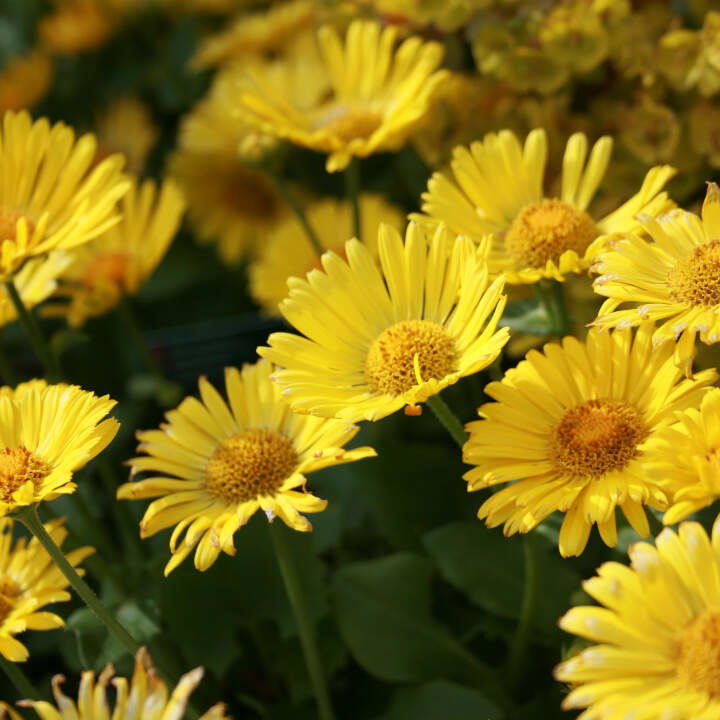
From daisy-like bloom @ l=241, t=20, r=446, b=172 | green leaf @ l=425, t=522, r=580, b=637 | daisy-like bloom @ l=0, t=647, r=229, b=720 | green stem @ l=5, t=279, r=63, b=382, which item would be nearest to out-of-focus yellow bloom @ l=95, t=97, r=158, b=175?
daisy-like bloom @ l=241, t=20, r=446, b=172

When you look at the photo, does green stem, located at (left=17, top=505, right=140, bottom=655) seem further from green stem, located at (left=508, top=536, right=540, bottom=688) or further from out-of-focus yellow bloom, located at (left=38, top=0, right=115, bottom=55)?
out-of-focus yellow bloom, located at (left=38, top=0, right=115, bottom=55)

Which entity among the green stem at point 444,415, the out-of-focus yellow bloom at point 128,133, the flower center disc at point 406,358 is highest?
the out-of-focus yellow bloom at point 128,133

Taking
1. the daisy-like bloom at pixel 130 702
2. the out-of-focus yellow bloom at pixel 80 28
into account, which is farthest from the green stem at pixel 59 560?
the out-of-focus yellow bloom at pixel 80 28

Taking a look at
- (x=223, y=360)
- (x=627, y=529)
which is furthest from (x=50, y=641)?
(x=627, y=529)

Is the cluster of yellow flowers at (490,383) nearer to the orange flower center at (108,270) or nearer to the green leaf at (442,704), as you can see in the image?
the orange flower center at (108,270)

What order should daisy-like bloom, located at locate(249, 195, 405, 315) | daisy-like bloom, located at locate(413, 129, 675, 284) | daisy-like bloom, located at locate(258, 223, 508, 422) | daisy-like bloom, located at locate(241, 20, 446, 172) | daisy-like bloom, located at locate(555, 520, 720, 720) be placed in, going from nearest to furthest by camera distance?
daisy-like bloom, located at locate(555, 520, 720, 720) < daisy-like bloom, located at locate(258, 223, 508, 422) < daisy-like bloom, located at locate(413, 129, 675, 284) < daisy-like bloom, located at locate(241, 20, 446, 172) < daisy-like bloom, located at locate(249, 195, 405, 315)

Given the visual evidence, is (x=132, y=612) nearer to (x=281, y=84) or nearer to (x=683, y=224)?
(x=683, y=224)
